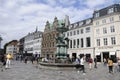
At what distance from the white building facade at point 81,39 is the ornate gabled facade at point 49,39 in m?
9.58

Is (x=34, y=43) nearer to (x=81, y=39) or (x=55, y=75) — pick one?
(x=81, y=39)

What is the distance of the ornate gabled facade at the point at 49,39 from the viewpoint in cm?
7855

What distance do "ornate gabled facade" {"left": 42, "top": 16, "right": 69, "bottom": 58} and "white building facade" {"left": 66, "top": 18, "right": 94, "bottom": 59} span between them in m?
9.58

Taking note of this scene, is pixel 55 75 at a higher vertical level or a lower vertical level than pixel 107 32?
lower

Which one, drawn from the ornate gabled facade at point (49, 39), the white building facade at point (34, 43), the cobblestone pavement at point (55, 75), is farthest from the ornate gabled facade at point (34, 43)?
the cobblestone pavement at point (55, 75)

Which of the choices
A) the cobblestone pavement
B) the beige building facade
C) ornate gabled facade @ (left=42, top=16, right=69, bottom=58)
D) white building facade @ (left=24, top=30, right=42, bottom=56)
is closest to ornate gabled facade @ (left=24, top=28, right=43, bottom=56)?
white building facade @ (left=24, top=30, right=42, bottom=56)

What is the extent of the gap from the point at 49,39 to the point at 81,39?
71.9 feet

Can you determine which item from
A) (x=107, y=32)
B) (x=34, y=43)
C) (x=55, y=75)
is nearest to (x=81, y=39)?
(x=107, y=32)

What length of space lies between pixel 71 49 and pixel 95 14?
16.0 meters

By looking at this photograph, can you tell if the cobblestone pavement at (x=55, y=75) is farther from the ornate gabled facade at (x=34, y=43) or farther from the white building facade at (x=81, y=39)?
the ornate gabled facade at (x=34, y=43)

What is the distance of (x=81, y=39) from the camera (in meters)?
63.9

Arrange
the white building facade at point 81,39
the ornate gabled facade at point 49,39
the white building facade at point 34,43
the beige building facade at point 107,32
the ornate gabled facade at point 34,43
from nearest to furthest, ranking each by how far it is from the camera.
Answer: the beige building facade at point 107,32 < the white building facade at point 81,39 < the ornate gabled facade at point 49,39 < the ornate gabled facade at point 34,43 < the white building facade at point 34,43

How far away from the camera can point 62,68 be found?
78.5ft

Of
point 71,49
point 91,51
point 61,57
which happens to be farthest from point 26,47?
point 61,57
